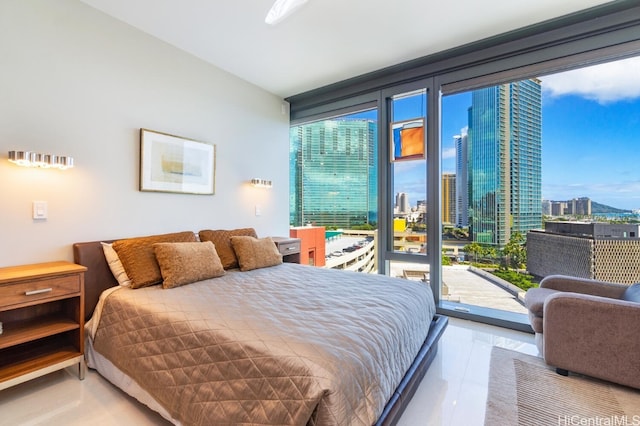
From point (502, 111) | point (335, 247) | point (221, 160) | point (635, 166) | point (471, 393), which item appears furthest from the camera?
point (335, 247)

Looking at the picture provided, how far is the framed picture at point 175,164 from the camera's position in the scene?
2816mm

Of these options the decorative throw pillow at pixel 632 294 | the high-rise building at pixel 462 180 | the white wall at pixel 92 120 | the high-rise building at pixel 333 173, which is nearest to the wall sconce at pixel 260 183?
the white wall at pixel 92 120

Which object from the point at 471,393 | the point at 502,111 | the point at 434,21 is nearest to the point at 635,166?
the point at 502,111

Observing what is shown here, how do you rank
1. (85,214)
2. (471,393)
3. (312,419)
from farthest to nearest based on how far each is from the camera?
(85,214)
(471,393)
(312,419)

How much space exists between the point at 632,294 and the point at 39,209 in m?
4.59

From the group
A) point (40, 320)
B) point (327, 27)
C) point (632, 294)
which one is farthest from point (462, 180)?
point (40, 320)

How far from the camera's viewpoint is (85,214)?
243 cm

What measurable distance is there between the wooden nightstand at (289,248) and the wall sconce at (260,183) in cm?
75

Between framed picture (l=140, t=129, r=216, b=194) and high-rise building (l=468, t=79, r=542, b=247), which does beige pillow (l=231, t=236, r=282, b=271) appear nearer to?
framed picture (l=140, t=129, r=216, b=194)

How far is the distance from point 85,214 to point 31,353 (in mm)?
1069

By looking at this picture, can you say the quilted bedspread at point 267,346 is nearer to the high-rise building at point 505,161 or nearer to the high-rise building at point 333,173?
the high-rise building at point 505,161

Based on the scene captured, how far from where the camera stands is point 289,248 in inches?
152

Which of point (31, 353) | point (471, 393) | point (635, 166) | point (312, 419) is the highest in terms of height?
point (635, 166)

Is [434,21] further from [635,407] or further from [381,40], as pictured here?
[635,407]
